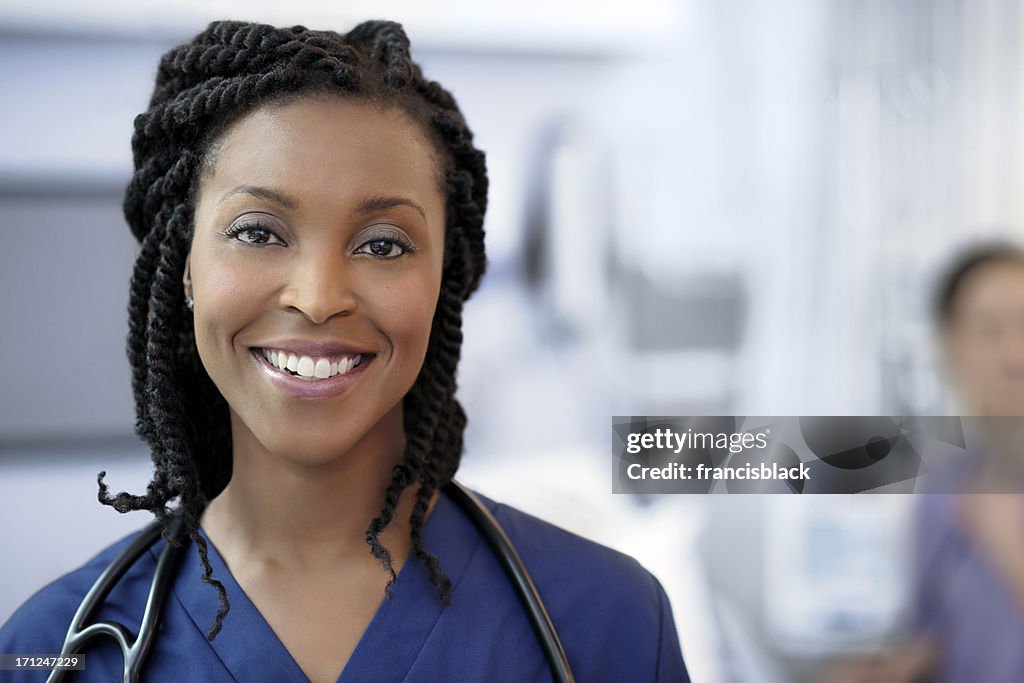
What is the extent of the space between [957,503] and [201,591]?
897mm

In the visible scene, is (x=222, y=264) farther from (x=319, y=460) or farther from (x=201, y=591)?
(x=201, y=591)

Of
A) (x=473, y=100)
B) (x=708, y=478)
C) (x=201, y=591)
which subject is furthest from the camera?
(x=473, y=100)

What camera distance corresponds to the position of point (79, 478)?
3.93ft

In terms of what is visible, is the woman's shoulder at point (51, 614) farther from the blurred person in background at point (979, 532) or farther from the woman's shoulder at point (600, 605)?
the blurred person in background at point (979, 532)

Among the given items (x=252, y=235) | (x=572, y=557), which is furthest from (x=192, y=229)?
(x=572, y=557)

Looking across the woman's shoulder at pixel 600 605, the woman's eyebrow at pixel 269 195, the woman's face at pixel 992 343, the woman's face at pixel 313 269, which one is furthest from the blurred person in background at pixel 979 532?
the woman's eyebrow at pixel 269 195

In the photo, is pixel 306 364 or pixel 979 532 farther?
pixel 979 532

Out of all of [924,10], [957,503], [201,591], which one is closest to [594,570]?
[201,591]

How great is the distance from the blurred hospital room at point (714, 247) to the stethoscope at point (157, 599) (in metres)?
0.52

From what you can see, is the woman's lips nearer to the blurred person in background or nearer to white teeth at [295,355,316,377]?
white teeth at [295,355,316,377]

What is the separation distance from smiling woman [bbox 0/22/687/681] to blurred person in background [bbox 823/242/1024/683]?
53 cm

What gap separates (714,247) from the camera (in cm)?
139

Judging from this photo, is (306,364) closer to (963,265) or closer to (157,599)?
(157,599)

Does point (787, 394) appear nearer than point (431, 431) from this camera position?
No
